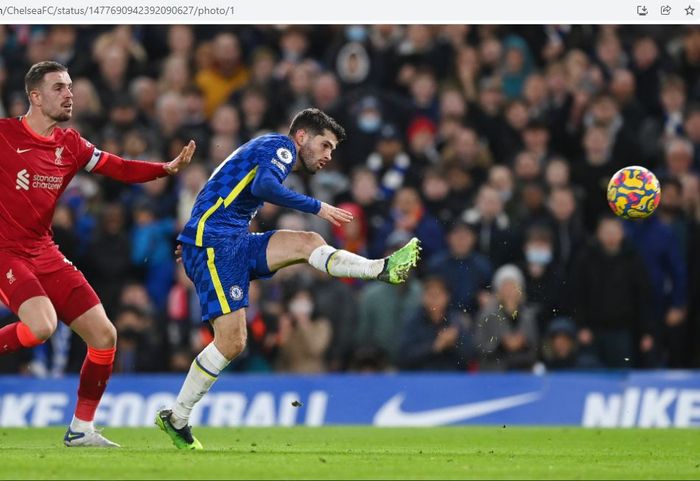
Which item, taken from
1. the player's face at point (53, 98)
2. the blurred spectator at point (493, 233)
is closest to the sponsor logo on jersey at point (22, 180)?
the player's face at point (53, 98)

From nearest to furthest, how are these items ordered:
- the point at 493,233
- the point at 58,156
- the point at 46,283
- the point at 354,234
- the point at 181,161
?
1. the point at 46,283
2. the point at 58,156
3. the point at 181,161
4. the point at 493,233
5. the point at 354,234

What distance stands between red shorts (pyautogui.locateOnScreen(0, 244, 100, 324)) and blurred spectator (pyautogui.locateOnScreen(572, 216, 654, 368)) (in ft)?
22.3

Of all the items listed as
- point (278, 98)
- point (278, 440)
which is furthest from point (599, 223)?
point (278, 440)

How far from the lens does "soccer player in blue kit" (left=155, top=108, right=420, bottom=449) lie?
10.7 metres

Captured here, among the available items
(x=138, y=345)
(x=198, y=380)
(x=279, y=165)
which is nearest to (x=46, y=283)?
(x=198, y=380)

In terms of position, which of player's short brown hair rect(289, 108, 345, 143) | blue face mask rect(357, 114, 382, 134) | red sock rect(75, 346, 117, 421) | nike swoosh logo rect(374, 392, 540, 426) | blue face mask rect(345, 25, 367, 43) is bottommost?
nike swoosh logo rect(374, 392, 540, 426)

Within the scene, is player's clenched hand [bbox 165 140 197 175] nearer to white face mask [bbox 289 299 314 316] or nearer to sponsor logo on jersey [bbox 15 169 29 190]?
sponsor logo on jersey [bbox 15 169 29 190]

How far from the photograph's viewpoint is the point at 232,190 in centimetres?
1093

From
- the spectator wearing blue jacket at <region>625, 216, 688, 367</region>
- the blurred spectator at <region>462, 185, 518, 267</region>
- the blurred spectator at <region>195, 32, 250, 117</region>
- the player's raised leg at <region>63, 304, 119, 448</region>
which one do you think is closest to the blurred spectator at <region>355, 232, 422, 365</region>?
the blurred spectator at <region>462, 185, 518, 267</region>

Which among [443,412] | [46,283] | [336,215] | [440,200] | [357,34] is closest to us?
[336,215]

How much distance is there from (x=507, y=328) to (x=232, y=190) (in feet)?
19.7

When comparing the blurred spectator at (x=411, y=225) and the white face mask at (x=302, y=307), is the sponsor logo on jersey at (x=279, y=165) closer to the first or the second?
the blurred spectator at (x=411, y=225)

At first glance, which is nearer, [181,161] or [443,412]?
[181,161]

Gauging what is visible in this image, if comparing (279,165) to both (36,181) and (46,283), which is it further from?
(46,283)
